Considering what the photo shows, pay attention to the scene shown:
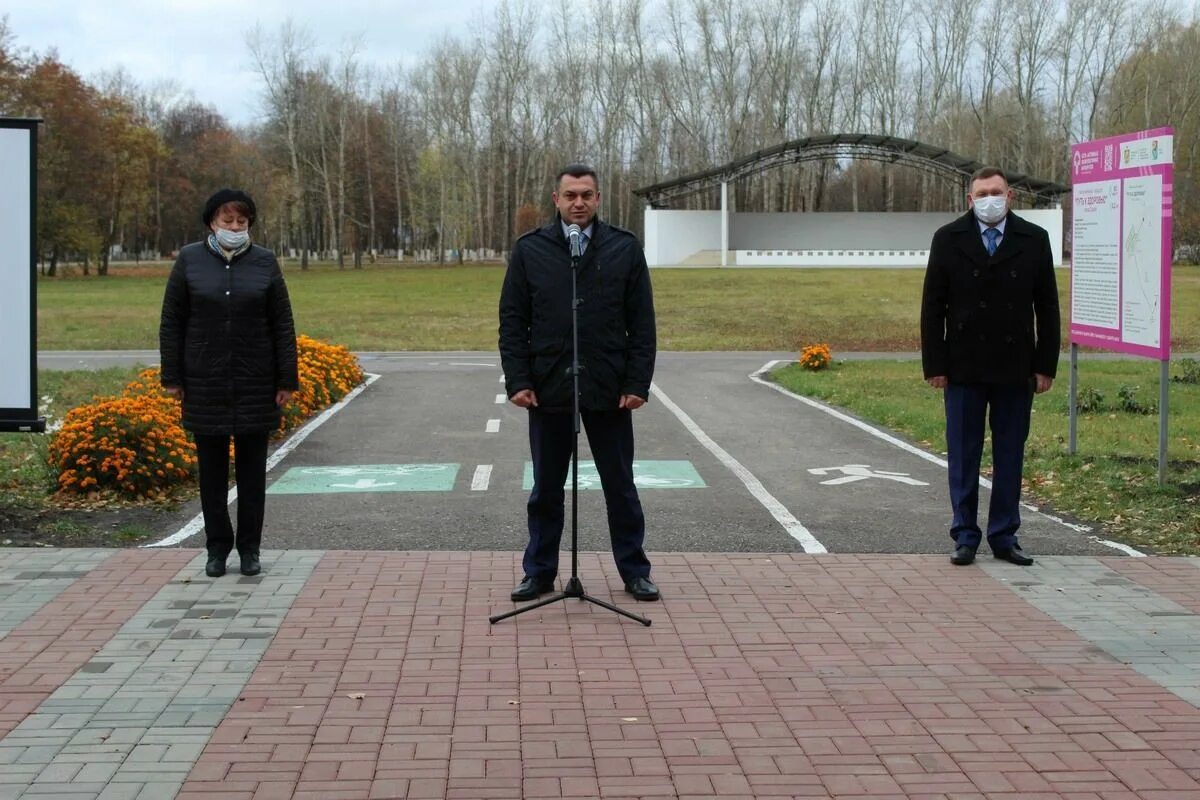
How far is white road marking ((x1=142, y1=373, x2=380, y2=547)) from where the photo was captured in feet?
25.9

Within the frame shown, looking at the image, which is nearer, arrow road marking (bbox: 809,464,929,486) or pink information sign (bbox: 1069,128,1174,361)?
pink information sign (bbox: 1069,128,1174,361)

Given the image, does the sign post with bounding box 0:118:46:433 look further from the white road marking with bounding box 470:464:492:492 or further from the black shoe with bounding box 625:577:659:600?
the black shoe with bounding box 625:577:659:600

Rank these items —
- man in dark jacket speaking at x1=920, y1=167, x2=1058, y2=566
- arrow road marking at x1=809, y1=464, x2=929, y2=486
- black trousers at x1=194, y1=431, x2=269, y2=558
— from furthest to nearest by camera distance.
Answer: arrow road marking at x1=809, y1=464, x2=929, y2=486
man in dark jacket speaking at x1=920, y1=167, x2=1058, y2=566
black trousers at x1=194, y1=431, x2=269, y2=558

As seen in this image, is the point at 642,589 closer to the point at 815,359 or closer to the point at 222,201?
the point at 222,201

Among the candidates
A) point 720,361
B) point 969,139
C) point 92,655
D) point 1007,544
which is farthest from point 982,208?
point 969,139

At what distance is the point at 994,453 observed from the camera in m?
7.23

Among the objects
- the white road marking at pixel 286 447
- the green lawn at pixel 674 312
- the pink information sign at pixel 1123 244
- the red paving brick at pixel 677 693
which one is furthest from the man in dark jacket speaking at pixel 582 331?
the green lawn at pixel 674 312

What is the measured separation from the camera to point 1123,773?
413 centimetres

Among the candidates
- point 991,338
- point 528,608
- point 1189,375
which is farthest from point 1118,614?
point 1189,375

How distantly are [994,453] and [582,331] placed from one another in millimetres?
2583

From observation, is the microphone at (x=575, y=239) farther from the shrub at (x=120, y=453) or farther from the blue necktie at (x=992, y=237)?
the shrub at (x=120, y=453)

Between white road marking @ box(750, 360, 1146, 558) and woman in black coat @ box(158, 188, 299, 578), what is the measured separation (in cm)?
483

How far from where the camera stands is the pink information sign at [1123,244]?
30.1 ft

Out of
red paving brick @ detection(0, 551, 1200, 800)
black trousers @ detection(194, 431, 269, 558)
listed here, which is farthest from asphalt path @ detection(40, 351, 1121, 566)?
red paving brick @ detection(0, 551, 1200, 800)
